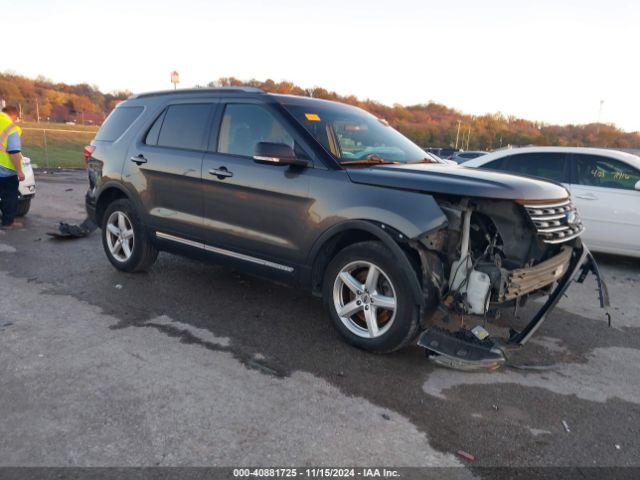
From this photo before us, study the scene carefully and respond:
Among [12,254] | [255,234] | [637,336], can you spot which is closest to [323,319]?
[255,234]

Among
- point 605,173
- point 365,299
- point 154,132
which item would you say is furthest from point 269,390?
point 605,173

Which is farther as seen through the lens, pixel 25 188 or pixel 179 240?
pixel 25 188

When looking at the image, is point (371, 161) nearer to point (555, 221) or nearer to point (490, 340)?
point (555, 221)

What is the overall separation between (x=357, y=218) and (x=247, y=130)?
149 centimetres

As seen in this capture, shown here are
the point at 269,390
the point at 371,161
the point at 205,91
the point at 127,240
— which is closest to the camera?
the point at 269,390

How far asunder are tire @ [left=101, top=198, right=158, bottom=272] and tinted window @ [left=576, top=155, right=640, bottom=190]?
19.0ft

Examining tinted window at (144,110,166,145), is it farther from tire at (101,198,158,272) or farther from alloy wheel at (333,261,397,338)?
alloy wheel at (333,261,397,338)

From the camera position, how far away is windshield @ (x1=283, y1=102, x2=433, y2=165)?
4.38m

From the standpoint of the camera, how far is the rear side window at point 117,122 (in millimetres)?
5836

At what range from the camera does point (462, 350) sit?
3.60 m

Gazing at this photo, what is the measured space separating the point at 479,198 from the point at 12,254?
5929 millimetres

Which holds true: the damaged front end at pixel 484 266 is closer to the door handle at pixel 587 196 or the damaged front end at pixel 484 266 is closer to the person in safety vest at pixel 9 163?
the door handle at pixel 587 196

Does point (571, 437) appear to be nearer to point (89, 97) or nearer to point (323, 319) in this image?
point (323, 319)

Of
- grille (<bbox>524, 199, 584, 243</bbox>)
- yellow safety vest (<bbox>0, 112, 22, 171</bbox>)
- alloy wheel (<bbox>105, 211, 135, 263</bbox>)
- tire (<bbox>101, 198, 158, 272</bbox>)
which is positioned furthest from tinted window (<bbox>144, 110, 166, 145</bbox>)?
grille (<bbox>524, 199, 584, 243</bbox>)
